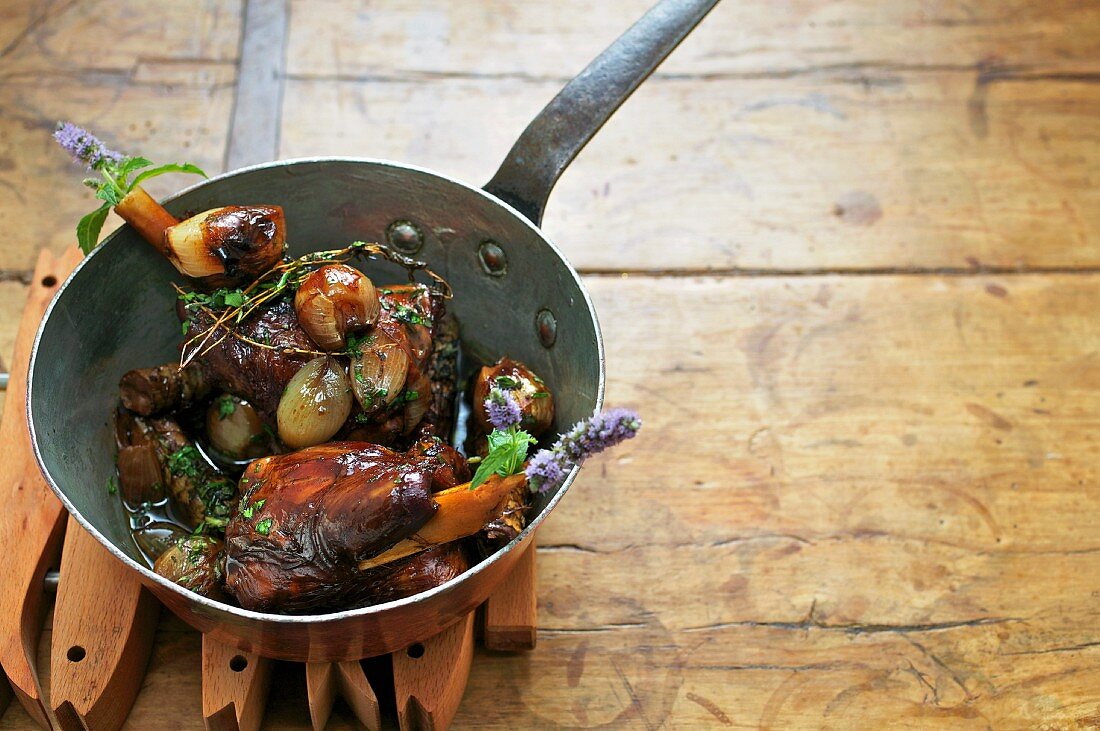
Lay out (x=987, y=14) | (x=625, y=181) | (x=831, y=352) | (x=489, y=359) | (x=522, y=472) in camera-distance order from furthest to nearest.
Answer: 1. (x=987, y=14)
2. (x=625, y=181)
3. (x=831, y=352)
4. (x=489, y=359)
5. (x=522, y=472)

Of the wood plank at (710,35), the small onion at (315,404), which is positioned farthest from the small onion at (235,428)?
the wood plank at (710,35)

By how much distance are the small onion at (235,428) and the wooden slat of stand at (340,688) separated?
0.24m

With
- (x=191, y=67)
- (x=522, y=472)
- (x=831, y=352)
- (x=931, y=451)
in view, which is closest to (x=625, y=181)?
(x=831, y=352)

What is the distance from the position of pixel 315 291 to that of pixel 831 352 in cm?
75

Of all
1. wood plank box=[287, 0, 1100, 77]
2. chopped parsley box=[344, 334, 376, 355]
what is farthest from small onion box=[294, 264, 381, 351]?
wood plank box=[287, 0, 1100, 77]

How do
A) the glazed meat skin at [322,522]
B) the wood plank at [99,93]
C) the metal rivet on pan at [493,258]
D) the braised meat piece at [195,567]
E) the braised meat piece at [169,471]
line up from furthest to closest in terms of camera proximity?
the wood plank at [99,93], the metal rivet on pan at [493,258], the braised meat piece at [169,471], the braised meat piece at [195,567], the glazed meat skin at [322,522]

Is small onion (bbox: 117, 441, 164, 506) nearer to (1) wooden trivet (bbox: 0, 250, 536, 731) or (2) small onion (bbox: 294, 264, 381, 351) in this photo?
(1) wooden trivet (bbox: 0, 250, 536, 731)

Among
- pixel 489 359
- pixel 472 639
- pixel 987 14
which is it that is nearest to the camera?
pixel 472 639

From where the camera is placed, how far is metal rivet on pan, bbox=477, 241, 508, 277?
4.09ft

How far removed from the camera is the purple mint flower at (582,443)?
0.81 meters

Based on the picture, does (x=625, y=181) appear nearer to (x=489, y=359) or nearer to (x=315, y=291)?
(x=489, y=359)

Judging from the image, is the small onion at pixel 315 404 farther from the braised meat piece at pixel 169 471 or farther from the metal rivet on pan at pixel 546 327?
the metal rivet on pan at pixel 546 327

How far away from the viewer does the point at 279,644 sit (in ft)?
3.33

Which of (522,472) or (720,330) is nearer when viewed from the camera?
(522,472)
